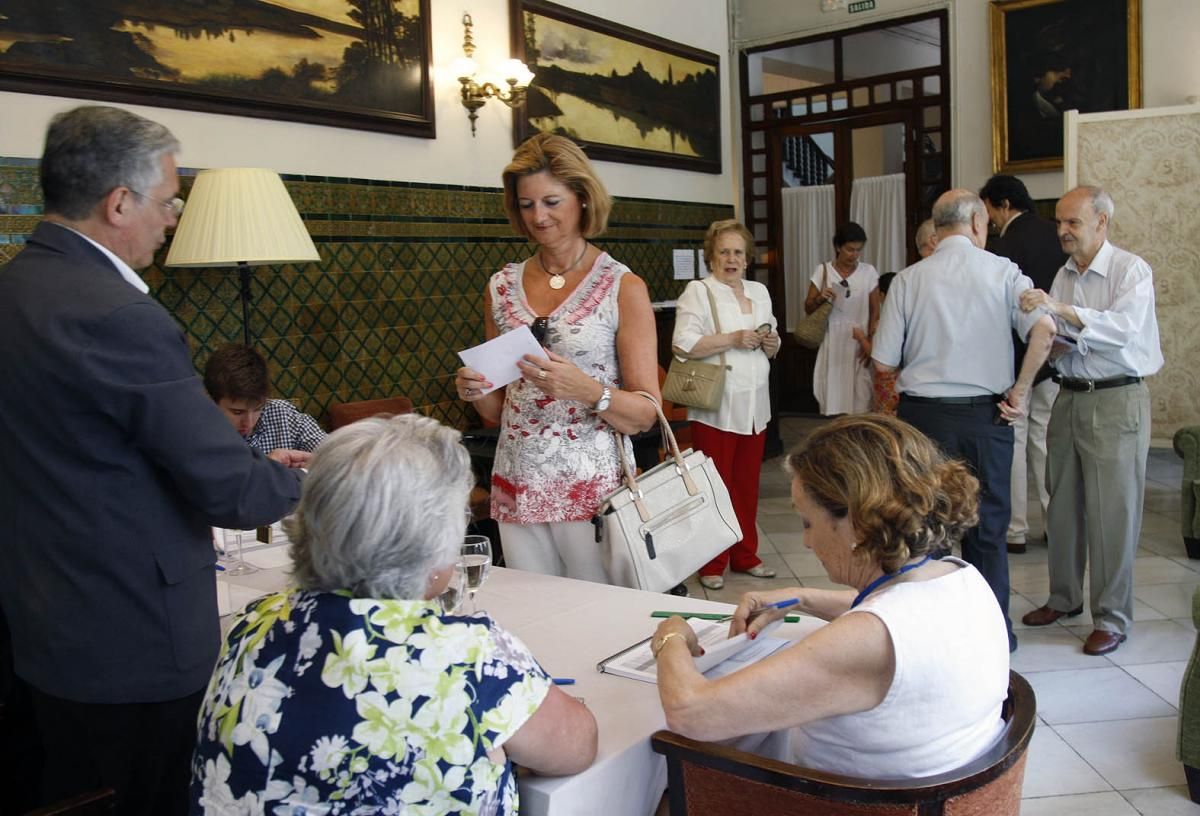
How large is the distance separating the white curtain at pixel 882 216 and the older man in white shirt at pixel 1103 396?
603 centimetres

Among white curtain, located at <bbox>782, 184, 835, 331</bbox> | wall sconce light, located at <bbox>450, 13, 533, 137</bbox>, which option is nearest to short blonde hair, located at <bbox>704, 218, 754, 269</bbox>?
wall sconce light, located at <bbox>450, 13, 533, 137</bbox>

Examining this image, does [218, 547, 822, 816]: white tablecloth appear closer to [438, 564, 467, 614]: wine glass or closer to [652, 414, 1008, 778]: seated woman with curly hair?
[652, 414, 1008, 778]: seated woman with curly hair

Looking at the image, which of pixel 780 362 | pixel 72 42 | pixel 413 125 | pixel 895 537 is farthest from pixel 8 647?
pixel 780 362

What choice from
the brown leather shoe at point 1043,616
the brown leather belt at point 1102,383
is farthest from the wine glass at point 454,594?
the brown leather shoe at point 1043,616

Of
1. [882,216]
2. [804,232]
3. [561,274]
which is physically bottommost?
[561,274]

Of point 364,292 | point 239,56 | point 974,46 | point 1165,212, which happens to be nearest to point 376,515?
point 239,56

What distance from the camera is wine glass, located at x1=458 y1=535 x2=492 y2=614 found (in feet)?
6.96

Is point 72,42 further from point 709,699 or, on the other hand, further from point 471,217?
point 709,699

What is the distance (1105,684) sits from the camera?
414 cm

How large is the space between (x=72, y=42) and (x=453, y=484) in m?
3.75

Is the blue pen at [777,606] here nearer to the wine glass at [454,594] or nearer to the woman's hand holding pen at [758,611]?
the woman's hand holding pen at [758,611]

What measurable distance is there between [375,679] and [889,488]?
0.91 m

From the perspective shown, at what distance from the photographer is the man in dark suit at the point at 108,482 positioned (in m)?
1.85

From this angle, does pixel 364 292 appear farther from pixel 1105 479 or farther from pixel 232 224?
pixel 1105 479
